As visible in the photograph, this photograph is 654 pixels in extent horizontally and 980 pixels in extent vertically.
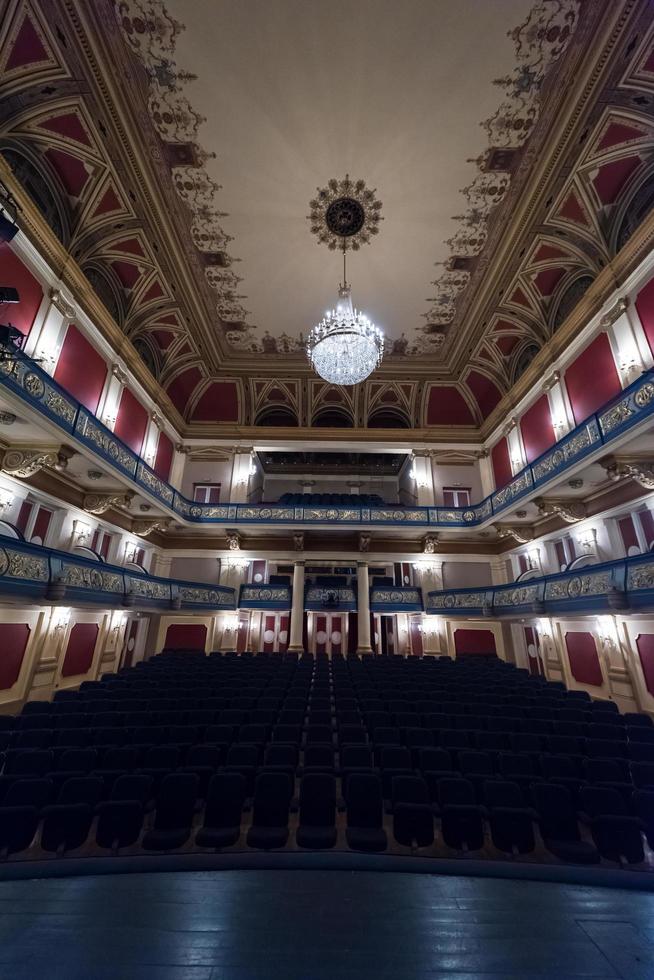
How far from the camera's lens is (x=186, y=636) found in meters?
13.4

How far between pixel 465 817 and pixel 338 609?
11027 millimetres

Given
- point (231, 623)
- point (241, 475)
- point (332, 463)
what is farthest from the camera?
point (332, 463)

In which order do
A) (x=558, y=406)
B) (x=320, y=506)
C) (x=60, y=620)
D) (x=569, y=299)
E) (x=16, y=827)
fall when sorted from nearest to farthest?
(x=16, y=827)
(x=60, y=620)
(x=569, y=299)
(x=558, y=406)
(x=320, y=506)

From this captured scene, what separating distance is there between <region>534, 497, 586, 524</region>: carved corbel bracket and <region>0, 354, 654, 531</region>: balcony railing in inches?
21.5

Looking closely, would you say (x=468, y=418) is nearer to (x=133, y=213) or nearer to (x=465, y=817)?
(x=133, y=213)

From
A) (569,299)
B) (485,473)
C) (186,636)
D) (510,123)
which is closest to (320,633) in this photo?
(186,636)

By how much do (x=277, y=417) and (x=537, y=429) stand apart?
10687 millimetres

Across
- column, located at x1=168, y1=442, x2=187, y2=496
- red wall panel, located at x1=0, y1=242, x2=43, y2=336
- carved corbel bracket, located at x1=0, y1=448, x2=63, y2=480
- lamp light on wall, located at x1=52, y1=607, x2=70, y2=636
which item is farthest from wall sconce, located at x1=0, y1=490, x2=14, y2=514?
column, located at x1=168, y1=442, x2=187, y2=496

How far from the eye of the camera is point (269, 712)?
5605 mm

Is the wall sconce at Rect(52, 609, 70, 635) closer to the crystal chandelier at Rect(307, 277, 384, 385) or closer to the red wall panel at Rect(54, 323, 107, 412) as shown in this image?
the red wall panel at Rect(54, 323, 107, 412)

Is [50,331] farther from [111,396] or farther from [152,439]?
[152,439]

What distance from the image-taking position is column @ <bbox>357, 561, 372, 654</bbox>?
13.5 meters

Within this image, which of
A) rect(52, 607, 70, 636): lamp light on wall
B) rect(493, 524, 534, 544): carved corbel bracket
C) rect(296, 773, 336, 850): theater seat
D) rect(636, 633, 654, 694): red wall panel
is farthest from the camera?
rect(493, 524, 534, 544): carved corbel bracket

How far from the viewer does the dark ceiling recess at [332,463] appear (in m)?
20.6
